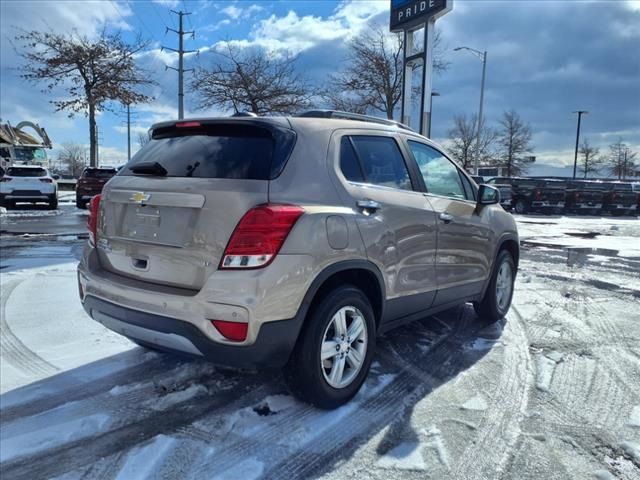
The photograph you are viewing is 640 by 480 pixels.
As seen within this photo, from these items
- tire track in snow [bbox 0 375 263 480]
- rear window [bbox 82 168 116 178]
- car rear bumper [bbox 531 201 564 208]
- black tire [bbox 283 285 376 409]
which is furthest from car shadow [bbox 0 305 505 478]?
car rear bumper [bbox 531 201 564 208]

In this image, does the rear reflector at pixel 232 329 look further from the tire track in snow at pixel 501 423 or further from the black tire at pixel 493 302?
the black tire at pixel 493 302

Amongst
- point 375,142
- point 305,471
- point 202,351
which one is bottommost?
point 305,471

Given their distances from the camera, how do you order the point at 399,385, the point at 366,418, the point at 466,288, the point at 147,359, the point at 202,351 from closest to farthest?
the point at 202,351 → the point at 366,418 → the point at 399,385 → the point at 147,359 → the point at 466,288

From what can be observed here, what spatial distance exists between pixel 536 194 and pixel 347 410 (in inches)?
886

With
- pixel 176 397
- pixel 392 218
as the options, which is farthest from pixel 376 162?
pixel 176 397

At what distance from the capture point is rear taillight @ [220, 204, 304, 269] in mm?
2693

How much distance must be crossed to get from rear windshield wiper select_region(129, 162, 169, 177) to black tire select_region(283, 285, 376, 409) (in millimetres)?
1293

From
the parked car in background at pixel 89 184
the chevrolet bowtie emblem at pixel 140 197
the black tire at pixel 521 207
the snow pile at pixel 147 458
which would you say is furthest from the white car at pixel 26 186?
the black tire at pixel 521 207

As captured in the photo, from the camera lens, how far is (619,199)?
2469 centimetres

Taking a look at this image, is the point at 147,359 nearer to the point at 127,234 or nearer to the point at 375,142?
the point at 127,234

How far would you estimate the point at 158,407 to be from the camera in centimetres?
322

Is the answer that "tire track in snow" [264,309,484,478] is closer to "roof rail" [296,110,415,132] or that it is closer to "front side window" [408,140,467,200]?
"front side window" [408,140,467,200]

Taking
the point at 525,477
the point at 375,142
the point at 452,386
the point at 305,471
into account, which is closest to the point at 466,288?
the point at 452,386

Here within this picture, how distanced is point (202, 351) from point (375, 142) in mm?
1914
